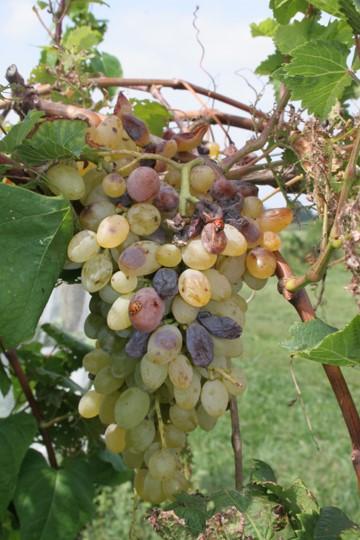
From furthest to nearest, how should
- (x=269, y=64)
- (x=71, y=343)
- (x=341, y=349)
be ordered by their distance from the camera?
(x=71, y=343), (x=269, y=64), (x=341, y=349)

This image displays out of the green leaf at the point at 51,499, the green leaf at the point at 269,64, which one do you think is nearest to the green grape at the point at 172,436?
the green leaf at the point at 51,499

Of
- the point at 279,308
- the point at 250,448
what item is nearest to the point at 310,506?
the point at 250,448

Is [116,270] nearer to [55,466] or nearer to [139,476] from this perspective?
[139,476]

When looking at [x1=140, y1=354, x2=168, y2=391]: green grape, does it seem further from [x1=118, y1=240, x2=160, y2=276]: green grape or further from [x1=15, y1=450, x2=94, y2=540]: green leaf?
[x1=15, y1=450, x2=94, y2=540]: green leaf

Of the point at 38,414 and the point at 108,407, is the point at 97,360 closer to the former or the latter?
the point at 108,407

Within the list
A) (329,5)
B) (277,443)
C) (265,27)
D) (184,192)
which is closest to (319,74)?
(329,5)
